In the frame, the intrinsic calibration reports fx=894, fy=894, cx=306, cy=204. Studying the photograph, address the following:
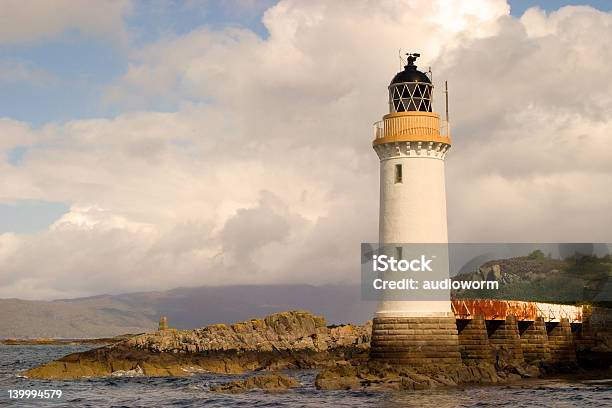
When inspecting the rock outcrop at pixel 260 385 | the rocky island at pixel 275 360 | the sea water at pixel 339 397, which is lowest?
the sea water at pixel 339 397

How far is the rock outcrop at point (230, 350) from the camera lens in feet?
168

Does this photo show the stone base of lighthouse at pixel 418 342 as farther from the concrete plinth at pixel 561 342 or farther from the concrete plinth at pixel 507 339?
the concrete plinth at pixel 561 342

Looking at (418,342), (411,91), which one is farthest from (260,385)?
(411,91)

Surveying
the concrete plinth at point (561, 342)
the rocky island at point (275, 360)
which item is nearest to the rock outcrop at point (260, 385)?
the rocky island at point (275, 360)

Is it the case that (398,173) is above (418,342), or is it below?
above

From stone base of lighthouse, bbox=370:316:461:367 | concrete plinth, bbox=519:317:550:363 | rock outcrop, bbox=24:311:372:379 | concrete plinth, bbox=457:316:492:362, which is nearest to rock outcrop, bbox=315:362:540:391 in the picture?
stone base of lighthouse, bbox=370:316:461:367

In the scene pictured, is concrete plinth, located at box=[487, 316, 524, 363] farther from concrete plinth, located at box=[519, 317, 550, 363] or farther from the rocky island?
concrete plinth, located at box=[519, 317, 550, 363]

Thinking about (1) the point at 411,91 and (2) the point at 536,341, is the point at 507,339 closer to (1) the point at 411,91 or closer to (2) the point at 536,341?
(2) the point at 536,341

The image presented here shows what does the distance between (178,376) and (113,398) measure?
12.9 meters

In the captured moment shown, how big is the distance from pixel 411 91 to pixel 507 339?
13.2 m

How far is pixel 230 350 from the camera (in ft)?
200

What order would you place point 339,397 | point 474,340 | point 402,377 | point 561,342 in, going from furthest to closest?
point 561,342 < point 474,340 < point 402,377 < point 339,397

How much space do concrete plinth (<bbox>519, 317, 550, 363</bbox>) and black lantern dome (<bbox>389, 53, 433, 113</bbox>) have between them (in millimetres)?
12863

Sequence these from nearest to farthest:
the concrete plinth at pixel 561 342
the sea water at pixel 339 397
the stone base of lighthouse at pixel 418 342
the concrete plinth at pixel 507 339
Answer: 1. the sea water at pixel 339 397
2. the stone base of lighthouse at pixel 418 342
3. the concrete plinth at pixel 507 339
4. the concrete plinth at pixel 561 342
